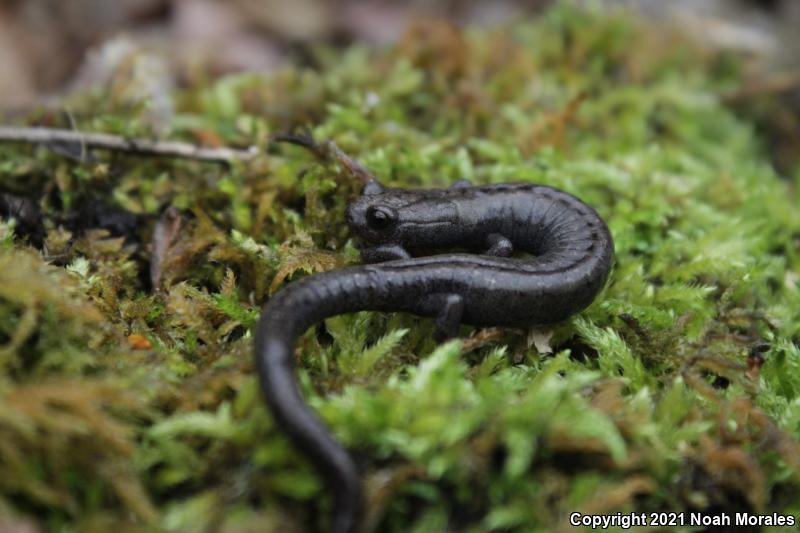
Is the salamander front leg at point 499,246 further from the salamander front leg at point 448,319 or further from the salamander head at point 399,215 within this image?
the salamander front leg at point 448,319

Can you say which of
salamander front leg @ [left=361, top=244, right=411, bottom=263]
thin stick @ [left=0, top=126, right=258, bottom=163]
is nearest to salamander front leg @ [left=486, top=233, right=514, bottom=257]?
salamander front leg @ [left=361, top=244, right=411, bottom=263]

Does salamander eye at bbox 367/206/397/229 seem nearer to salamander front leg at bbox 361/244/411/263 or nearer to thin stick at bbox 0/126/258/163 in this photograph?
salamander front leg at bbox 361/244/411/263

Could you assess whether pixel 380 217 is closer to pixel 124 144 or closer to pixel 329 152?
pixel 329 152

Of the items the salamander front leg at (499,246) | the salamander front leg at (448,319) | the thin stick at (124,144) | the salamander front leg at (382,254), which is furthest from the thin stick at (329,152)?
the salamander front leg at (448,319)

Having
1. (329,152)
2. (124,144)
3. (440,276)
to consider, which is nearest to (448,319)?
(440,276)

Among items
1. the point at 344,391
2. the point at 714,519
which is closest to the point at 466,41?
the point at 344,391

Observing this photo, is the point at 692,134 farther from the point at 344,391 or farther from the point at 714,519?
the point at 344,391
